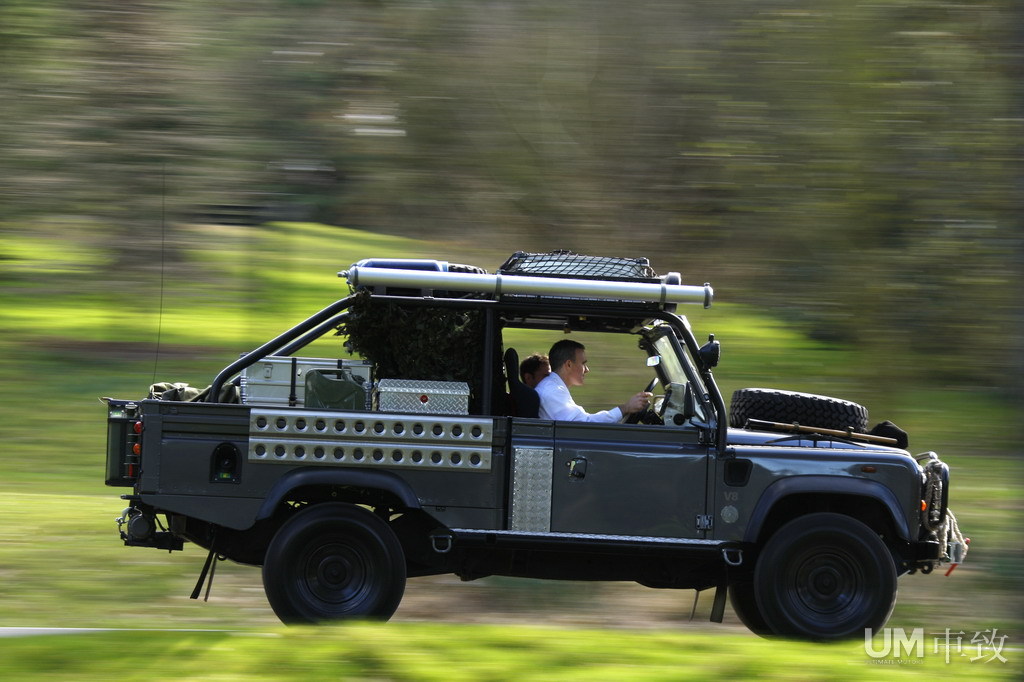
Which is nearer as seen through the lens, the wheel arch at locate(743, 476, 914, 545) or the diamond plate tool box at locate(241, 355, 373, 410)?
the wheel arch at locate(743, 476, 914, 545)

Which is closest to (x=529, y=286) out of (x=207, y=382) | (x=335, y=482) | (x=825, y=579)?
(x=335, y=482)

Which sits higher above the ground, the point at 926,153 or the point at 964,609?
the point at 926,153

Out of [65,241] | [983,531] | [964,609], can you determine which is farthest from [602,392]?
[65,241]

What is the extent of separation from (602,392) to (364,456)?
6.82 metres

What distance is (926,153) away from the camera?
1342cm

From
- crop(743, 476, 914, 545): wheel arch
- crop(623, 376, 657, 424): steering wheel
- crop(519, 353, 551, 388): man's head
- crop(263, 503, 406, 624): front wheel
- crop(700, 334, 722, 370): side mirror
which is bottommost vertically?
crop(263, 503, 406, 624): front wheel

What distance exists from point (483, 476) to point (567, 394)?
0.82 metres

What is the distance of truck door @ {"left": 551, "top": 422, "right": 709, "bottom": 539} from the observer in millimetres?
6473

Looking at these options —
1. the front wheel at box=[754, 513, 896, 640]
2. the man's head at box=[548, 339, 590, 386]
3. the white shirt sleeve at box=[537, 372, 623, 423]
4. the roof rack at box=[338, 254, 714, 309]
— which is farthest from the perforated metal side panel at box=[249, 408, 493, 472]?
the front wheel at box=[754, 513, 896, 640]

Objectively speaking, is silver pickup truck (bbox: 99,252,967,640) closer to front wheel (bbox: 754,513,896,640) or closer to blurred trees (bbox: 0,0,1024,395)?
front wheel (bbox: 754,513,896,640)

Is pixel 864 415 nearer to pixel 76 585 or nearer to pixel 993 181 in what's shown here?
pixel 76 585

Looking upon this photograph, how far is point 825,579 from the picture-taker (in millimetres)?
6629

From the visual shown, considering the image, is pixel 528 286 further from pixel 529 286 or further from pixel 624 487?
pixel 624 487

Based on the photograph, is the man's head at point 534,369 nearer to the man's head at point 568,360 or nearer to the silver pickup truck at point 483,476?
the man's head at point 568,360
